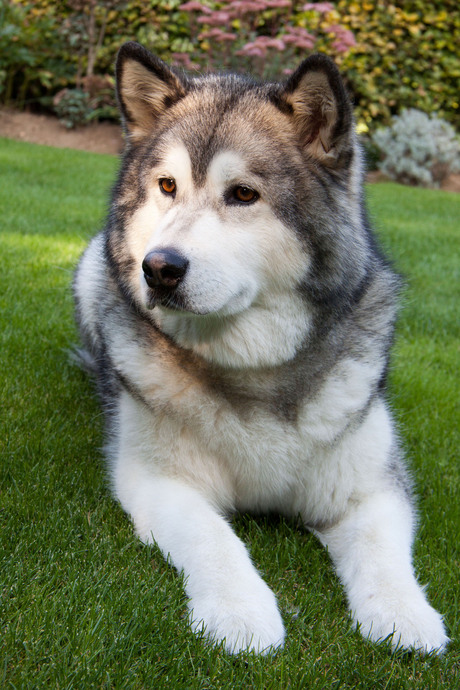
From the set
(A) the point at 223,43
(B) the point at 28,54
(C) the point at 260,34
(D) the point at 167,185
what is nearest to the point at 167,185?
(D) the point at 167,185

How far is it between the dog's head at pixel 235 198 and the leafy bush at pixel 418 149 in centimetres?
1000

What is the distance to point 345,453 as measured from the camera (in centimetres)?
249

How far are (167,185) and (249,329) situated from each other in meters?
0.56

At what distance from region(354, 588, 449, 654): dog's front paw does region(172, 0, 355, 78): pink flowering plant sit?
9874mm

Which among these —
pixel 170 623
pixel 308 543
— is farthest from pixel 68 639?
pixel 308 543

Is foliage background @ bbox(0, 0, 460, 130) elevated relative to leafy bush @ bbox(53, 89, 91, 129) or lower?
elevated

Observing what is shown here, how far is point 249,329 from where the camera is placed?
2377 millimetres

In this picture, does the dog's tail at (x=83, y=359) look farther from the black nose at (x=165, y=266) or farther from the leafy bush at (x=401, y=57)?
the leafy bush at (x=401, y=57)

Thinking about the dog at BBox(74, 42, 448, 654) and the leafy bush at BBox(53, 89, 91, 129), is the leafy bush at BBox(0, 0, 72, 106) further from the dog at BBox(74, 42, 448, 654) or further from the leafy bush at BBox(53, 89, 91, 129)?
the dog at BBox(74, 42, 448, 654)

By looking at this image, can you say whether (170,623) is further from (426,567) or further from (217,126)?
(217,126)

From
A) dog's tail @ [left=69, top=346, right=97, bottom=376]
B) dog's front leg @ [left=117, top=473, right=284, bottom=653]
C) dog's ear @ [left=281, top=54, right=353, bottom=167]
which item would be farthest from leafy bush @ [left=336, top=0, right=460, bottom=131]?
dog's front leg @ [left=117, top=473, right=284, bottom=653]

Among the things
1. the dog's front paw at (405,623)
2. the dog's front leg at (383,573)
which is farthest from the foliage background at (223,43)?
the dog's front paw at (405,623)

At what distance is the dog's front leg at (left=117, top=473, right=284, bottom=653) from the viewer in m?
1.88

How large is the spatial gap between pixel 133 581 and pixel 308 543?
2.22ft
